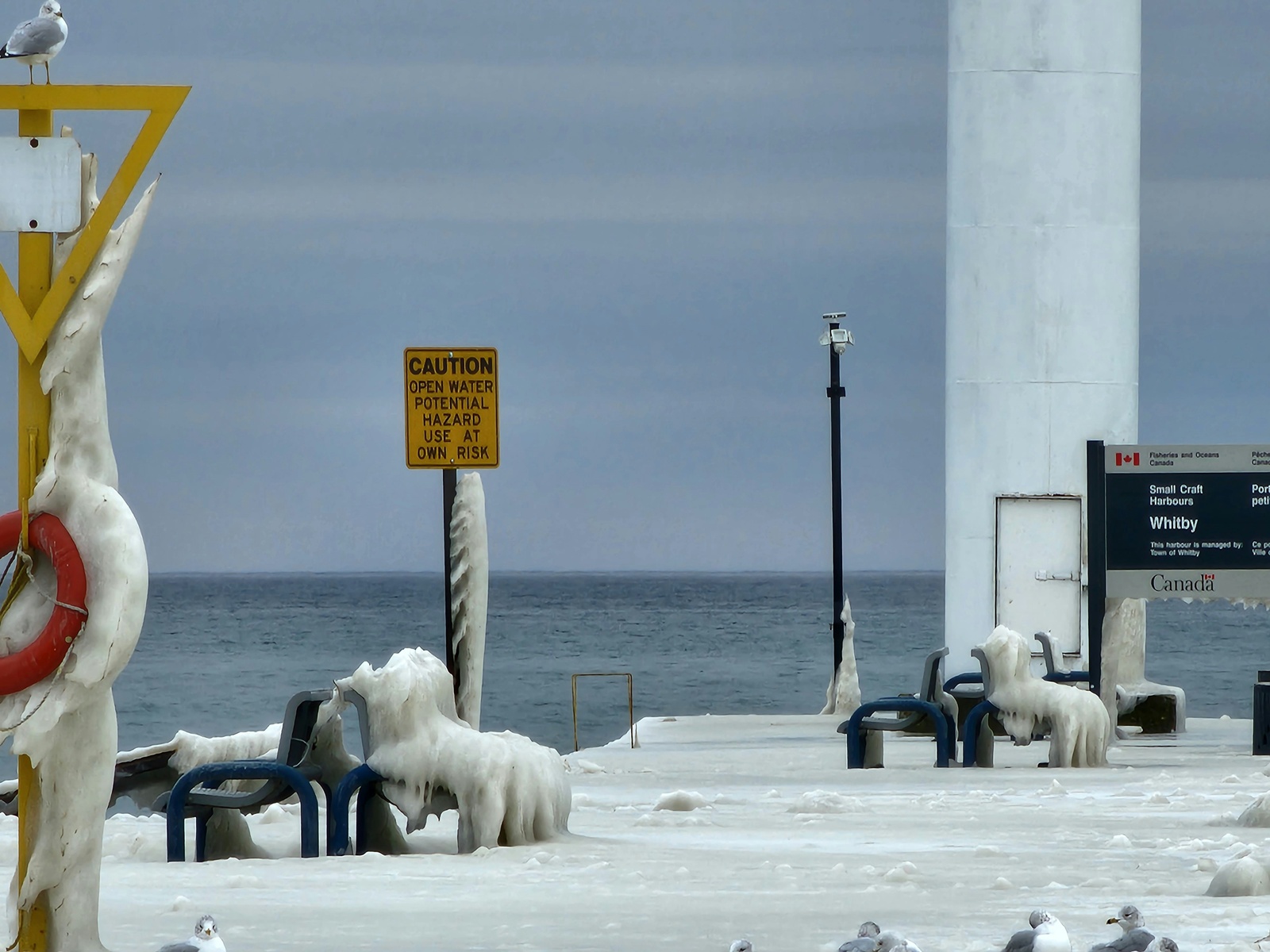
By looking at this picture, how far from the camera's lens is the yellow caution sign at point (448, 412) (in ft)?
49.3

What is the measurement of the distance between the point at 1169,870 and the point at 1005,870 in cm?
89

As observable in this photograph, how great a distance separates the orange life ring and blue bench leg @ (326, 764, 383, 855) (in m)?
4.62

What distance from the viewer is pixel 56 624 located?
811 cm

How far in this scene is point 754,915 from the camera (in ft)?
33.6

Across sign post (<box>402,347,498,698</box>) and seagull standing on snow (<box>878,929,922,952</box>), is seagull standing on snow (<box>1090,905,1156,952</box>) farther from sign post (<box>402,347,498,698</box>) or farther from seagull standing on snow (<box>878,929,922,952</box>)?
sign post (<box>402,347,498,698</box>)

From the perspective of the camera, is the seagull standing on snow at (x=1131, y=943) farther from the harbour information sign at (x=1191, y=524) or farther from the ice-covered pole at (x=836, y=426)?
the ice-covered pole at (x=836, y=426)

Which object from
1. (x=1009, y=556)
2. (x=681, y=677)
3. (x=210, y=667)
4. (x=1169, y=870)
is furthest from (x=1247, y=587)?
(x=210, y=667)

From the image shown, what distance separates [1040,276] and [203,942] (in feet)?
68.4

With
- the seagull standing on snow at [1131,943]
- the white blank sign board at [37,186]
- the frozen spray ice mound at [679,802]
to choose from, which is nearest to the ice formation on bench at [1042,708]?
the frozen spray ice mound at [679,802]

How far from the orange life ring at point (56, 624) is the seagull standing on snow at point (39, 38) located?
1.82m

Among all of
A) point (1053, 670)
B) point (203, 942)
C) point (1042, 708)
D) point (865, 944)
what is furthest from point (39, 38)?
point (1053, 670)

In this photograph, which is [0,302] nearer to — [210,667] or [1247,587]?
[1247,587]

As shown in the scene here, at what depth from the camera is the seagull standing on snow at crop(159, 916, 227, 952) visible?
748 centimetres

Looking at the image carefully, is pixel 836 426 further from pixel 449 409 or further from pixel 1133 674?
pixel 449 409
